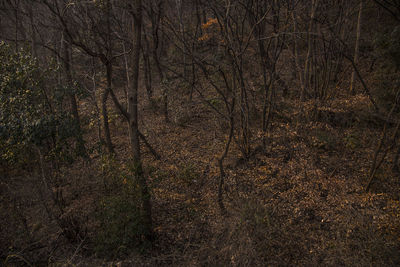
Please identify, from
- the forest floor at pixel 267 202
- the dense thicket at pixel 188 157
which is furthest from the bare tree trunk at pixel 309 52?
the forest floor at pixel 267 202

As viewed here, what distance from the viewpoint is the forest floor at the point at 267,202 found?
505 cm

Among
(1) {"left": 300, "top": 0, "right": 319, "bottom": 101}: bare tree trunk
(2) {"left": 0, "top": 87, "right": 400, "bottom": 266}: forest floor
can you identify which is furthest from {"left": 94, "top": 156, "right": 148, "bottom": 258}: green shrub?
(1) {"left": 300, "top": 0, "right": 319, "bottom": 101}: bare tree trunk

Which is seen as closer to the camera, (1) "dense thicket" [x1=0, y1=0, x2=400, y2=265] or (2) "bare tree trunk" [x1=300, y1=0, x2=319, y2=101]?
(1) "dense thicket" [x1=0, y1=0, x2=400, y2=265]

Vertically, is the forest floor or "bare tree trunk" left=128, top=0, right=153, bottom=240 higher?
"bare tree trunk" left=128, top=0, right=153, bottom=240

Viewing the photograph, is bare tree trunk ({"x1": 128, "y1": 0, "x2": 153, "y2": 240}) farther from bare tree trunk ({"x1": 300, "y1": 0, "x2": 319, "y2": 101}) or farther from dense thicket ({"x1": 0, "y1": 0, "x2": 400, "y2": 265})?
bare tree trunk ({"x1": 300, "y1": 0, "x2": 319, "y2": 101})

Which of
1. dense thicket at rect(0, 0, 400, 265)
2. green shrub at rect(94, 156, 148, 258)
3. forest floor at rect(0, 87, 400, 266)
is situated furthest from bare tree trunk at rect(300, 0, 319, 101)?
green shrub at rect(94, 156, 148, 258)

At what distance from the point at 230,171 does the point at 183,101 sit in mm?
4754

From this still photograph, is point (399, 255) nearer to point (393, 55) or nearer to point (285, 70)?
point (393, 55)

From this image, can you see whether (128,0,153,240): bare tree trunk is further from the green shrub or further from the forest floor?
the forest floor

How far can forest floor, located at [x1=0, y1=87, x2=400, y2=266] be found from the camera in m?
5.05

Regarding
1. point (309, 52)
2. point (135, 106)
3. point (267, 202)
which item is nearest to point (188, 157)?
point (267, 202)

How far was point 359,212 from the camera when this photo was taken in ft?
18.5

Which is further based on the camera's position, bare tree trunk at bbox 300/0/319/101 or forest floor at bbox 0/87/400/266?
bare tree trunk at bbox 300/0/319/101

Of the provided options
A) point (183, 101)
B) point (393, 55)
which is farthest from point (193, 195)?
point (393, 55)
